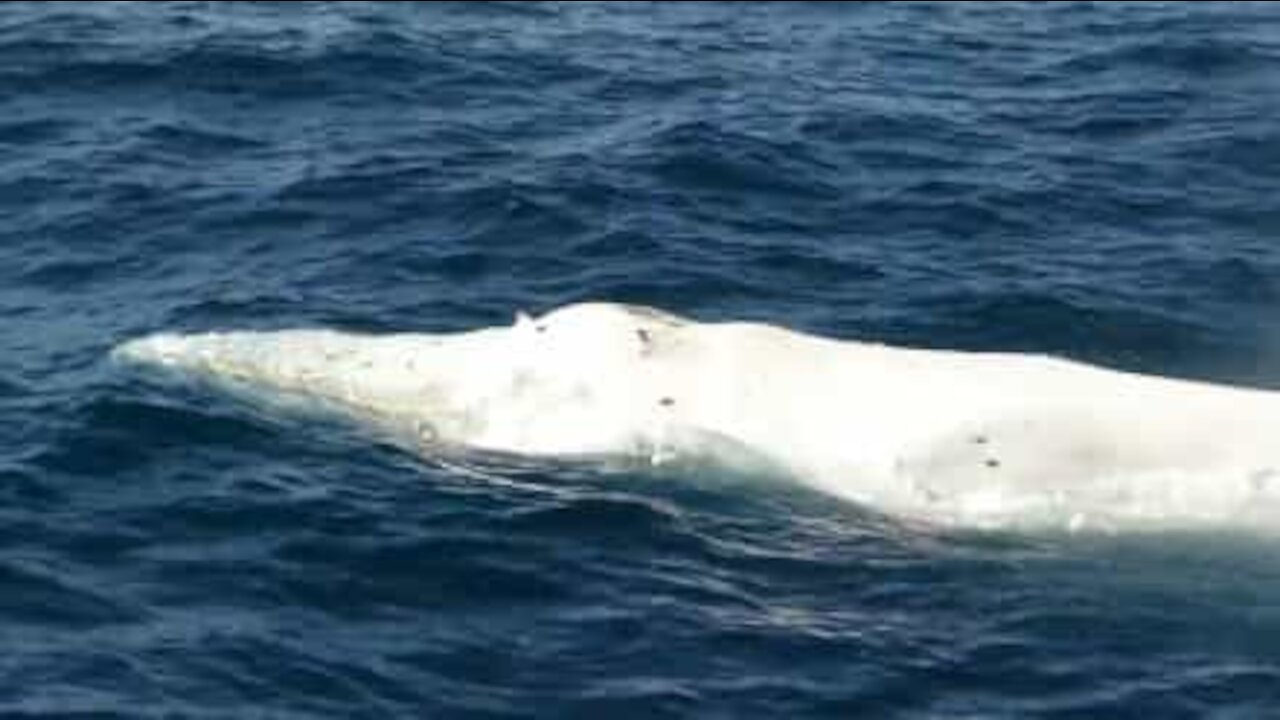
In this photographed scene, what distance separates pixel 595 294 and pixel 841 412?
581 centimetres

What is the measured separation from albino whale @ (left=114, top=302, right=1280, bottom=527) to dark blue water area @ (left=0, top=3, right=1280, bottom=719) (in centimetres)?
43

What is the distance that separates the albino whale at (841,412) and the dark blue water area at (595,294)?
429 mm

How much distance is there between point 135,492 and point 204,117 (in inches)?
528

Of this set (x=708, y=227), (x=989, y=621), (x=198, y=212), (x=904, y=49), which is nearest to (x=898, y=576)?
(x=989, y=621)

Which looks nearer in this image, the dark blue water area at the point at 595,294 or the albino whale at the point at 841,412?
the dark blue water area at the point at 595,294

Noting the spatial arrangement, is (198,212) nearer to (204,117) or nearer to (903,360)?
(204,117)

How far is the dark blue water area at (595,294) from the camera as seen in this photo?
18859mm

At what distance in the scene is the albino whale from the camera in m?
21.8

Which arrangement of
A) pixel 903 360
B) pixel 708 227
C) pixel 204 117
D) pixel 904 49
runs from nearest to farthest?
pixel 903 360, pixel 708 227, pixel 204 117, pixel 904 49

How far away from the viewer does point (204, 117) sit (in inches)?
1362

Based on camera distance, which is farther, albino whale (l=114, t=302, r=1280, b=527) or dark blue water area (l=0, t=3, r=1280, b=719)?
albino whale (l=114, t=302, r=1280, b=527)

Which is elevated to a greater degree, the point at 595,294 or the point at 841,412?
the point at 595,294

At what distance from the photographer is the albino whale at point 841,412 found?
21781mm

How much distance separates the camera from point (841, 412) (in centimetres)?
2261
